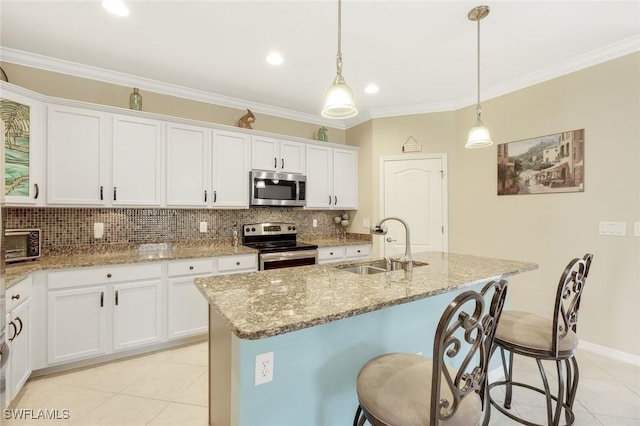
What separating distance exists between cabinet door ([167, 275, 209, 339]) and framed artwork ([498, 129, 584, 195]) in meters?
3.56

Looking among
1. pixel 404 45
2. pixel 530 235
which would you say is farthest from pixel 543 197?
pixel 404 45

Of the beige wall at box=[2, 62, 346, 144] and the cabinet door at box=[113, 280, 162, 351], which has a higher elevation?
the beige wall at box=[2, 62, 346, 144]

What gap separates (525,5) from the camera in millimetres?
2043

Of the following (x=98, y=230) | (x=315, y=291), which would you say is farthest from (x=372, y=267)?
(x=98, y=230)

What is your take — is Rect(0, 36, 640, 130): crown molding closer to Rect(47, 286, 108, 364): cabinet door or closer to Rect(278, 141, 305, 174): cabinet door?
Rect(278, 141, 305, 174): cabinet door

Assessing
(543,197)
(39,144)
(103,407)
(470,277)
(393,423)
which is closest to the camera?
(393,423)

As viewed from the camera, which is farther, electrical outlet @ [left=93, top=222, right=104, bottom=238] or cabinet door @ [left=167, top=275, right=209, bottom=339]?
electrical outlet @ [left=93, top=222, right=104, bottom=238]

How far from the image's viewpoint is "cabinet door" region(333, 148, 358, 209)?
4266 millimetres

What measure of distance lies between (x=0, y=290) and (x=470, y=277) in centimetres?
246

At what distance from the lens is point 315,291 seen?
4.61ft

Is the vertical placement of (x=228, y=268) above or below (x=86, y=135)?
below

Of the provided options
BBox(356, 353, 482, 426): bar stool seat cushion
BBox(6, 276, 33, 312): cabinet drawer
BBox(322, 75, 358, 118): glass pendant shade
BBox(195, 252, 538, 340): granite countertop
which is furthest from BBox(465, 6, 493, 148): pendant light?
BBox(6, 276, 33, 312): cabinet drawer

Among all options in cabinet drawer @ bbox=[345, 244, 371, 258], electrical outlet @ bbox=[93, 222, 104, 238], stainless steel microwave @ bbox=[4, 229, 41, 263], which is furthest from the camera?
cabinet drawer @ bbox=[345, 244, 371, 258]

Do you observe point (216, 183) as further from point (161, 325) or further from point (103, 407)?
point (103, 407)
